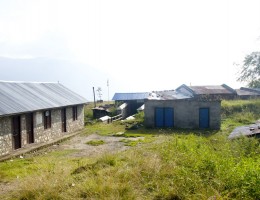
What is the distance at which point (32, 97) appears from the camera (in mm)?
17438

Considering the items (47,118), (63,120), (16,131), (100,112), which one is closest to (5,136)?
(16,131)

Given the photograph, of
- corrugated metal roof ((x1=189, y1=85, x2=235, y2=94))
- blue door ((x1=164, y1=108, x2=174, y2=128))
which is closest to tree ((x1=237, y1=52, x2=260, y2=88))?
corrugated metal roof ((x1=189, y1=85, x2=235, y2=94))

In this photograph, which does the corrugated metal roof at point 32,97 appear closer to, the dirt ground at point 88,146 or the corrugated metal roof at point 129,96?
the dirt ground at point 88,146

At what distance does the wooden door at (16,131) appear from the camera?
14.5m

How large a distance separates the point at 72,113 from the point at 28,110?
6.65 metres

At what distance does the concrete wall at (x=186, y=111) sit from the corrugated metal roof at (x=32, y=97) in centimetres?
550

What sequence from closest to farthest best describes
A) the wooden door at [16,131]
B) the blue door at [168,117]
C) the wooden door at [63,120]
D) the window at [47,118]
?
the wooden door at [16,131] → the window at [47,118] → the wooden door at [63,120] → the blue door at [168,117]

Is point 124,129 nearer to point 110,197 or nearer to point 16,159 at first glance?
point 16,159

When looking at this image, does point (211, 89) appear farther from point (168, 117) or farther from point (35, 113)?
point (35, 113)

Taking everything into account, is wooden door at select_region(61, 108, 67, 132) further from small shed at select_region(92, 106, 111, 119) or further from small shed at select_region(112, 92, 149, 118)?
small shed at select_region(112, 92, 149, 118)

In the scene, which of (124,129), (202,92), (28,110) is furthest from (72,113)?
(202,92)

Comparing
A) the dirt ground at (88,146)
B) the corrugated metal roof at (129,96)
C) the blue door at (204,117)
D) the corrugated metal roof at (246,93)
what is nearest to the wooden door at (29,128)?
the dirt ground at (88,146)

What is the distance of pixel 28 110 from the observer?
15.0 metres

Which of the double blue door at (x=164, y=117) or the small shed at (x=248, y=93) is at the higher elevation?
the small shed at (x=248, y=93)
